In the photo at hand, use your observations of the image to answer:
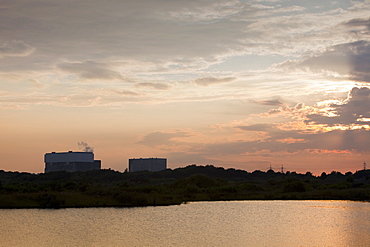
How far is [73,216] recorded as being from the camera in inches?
2475

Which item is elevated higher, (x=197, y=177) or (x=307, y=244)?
(x=197, y=177)

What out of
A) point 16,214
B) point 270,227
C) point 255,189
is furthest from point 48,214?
point 255,189

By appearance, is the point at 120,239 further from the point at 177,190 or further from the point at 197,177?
the point at 197,177

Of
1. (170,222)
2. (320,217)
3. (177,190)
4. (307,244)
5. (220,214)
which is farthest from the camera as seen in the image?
(177,190)

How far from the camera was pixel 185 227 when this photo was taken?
171 ft

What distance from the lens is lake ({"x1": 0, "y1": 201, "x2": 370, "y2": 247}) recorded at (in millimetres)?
42406

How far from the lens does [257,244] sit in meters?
40.7

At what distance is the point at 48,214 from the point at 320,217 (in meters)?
36.6

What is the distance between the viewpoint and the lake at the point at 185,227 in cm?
4241

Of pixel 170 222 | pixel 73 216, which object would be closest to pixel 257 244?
pixel 170 222

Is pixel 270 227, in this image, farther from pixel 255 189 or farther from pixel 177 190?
→ pixel 255 189

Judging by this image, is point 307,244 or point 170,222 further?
point 170,222

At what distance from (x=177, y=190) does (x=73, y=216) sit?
5114 centimetres

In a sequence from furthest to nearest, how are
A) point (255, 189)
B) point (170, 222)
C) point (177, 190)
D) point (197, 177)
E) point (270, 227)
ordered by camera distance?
1. point (197, 177)
2. point (255, 189)
3. point (177, 190)
4. point (170, 222)
5. point (270, 227)
